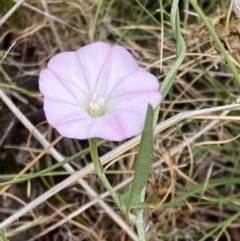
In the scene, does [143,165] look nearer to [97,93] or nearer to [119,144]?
[97,93]

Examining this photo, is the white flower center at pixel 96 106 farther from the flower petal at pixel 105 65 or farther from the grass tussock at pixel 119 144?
the grass tussock at pixel 119 144

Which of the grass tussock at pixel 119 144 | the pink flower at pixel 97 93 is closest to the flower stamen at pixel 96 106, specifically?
the pink flower at pixel 97 93

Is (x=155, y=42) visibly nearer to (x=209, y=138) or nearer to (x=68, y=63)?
(x=209, y=138)

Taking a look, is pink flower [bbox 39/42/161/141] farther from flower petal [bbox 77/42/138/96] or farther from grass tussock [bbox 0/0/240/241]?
grass tussock [bbox 0/0/240/241]

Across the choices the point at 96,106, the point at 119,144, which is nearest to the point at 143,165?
the point at 96,106

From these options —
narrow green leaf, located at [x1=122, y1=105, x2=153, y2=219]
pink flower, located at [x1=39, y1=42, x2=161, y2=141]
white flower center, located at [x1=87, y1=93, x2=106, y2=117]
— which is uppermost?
pink flower, located at [x1=39, y1=42, x2=161, y2=141]

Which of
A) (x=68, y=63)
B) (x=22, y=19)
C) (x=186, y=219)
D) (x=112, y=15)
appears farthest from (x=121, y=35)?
(x=68, y=63)

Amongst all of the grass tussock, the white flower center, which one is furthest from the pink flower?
the grass tussock
